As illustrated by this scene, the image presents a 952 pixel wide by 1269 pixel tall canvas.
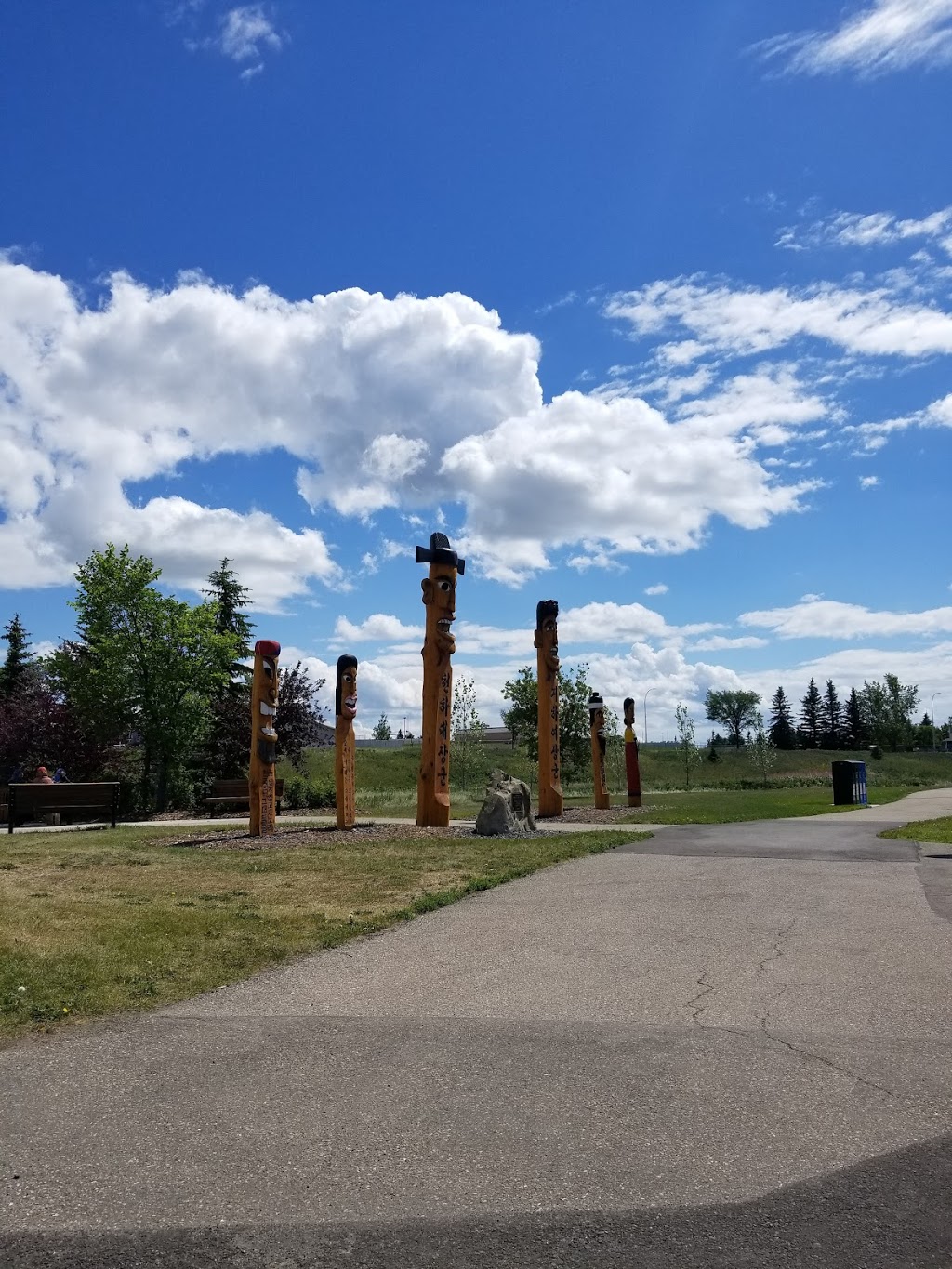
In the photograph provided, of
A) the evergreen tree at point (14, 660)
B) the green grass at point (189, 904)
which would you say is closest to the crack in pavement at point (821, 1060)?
the green grass at point (189, 904)

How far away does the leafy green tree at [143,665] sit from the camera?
2744 centimetres

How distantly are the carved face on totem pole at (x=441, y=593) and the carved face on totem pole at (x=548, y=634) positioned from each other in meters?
5.40

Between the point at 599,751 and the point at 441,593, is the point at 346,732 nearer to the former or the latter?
the point at 441,593

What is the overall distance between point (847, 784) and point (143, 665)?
62.2 ft

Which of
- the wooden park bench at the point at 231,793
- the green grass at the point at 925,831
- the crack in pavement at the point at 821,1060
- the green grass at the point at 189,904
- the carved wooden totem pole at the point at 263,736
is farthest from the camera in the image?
the wooden park bench at the point at 231,793

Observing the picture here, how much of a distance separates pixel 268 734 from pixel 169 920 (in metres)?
9.36

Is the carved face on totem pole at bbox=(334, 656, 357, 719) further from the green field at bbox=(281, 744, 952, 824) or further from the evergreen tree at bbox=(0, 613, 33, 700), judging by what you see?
the evergreen tree at bbox=(0, 613, 33, 700)

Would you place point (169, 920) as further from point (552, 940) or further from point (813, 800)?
point (813, 800)

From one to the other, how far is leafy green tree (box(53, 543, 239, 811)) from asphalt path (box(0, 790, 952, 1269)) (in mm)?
21734

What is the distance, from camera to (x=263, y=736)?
17.4 m

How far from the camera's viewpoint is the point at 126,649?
90.2 feet

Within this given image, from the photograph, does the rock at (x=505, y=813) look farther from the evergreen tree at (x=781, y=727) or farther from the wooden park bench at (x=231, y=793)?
the evergreen tree at (x=781, y=727)

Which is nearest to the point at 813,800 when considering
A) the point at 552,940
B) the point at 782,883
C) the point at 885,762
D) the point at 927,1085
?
the point at 782,883

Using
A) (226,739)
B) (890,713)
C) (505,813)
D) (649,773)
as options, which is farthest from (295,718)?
(890,713)
